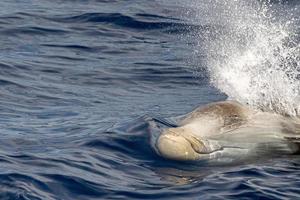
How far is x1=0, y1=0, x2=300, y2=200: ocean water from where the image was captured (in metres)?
9.30

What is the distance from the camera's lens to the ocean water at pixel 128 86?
930 centimetres

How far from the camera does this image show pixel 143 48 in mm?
17953

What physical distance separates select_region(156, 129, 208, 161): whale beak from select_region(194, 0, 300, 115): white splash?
68.3 inches

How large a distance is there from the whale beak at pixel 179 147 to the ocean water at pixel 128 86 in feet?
0.35

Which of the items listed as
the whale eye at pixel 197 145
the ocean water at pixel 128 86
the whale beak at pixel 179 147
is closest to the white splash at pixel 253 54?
the ocean water at pixel 128 86

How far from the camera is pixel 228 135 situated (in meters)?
10.8

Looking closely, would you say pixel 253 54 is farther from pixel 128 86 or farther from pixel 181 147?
pixel 181 147

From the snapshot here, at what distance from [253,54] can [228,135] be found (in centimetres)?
401

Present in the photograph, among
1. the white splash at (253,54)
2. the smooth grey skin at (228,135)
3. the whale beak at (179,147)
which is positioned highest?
the white splash at (253,54)

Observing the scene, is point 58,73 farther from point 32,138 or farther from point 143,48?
point 32,138

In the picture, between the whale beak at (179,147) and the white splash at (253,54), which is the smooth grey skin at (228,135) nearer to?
the whale beak at (179,147)

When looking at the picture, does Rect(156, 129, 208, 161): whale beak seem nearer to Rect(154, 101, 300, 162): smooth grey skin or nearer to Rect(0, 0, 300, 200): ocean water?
Rect(154, 101, 300, 162): smooth grey skin

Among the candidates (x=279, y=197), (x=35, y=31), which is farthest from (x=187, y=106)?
(x=35, y=31)

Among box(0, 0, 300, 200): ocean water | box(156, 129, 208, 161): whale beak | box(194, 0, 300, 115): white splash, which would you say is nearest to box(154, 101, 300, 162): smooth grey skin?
box(156, 129, 208, 161): whale beak
